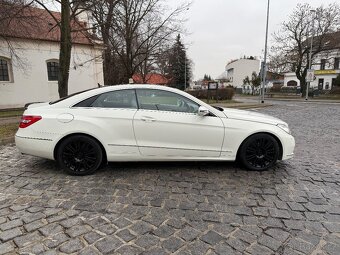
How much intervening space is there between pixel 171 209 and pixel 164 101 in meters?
1.93

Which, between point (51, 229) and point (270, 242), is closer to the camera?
point (270, 242)

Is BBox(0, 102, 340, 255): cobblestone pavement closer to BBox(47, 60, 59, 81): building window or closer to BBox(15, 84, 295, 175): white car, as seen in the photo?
BBox(15, 84, 295, 175): white car

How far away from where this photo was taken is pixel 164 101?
14.6 feet

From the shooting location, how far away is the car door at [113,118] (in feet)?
13.9

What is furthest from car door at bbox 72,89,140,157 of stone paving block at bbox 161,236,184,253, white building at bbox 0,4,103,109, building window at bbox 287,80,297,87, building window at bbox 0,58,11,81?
building window at bbox 287,80,297,87

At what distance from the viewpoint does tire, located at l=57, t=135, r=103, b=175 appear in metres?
4.26

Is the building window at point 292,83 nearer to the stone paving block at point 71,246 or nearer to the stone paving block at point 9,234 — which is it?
the stone paving block at point 71,246

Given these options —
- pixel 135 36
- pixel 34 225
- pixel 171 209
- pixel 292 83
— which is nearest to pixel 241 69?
pixel 292 83

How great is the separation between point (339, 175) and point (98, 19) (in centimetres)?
1342

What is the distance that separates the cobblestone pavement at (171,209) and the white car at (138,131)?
365mm

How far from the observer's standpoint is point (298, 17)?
3444 centimetres

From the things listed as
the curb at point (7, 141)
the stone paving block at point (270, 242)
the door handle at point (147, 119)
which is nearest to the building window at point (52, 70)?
the curb at point (7, 141)

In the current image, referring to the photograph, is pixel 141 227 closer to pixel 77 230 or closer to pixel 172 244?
pixel 172 244

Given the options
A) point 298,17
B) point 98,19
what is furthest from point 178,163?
point 298,17
